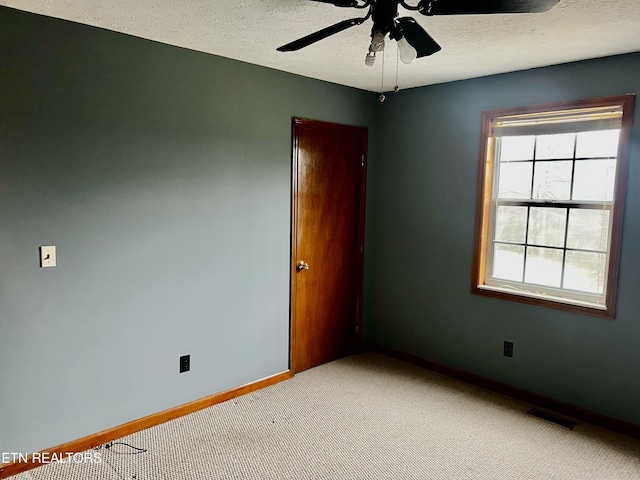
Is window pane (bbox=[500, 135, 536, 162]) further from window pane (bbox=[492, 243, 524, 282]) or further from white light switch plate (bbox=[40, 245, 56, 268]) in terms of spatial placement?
white light switch plate (bbox=[40, 245, 56, 268])

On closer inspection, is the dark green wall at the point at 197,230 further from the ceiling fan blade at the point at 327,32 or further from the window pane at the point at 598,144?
the ceiling fan blade at the point at 327,32

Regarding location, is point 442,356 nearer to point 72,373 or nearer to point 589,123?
point 589,123

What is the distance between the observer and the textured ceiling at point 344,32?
6.97 feet

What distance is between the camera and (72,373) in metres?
2.51

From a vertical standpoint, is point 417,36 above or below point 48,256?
above

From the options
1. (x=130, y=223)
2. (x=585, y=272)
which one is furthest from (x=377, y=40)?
(x=585, y=272)

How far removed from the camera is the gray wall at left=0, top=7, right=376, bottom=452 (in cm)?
232

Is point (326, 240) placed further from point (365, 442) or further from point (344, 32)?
point (344, 32)

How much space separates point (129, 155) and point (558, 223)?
9.20ft

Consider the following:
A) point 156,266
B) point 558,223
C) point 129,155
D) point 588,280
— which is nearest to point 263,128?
point 129,155

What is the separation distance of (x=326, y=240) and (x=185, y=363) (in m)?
1.47

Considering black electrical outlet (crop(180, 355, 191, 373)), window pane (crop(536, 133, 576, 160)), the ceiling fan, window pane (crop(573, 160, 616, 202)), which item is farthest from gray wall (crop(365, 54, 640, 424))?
black electrical outlet (crop(180, 355, 191, 373))

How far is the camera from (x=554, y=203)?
10.4 feet

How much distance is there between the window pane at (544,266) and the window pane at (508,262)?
0.06 m
